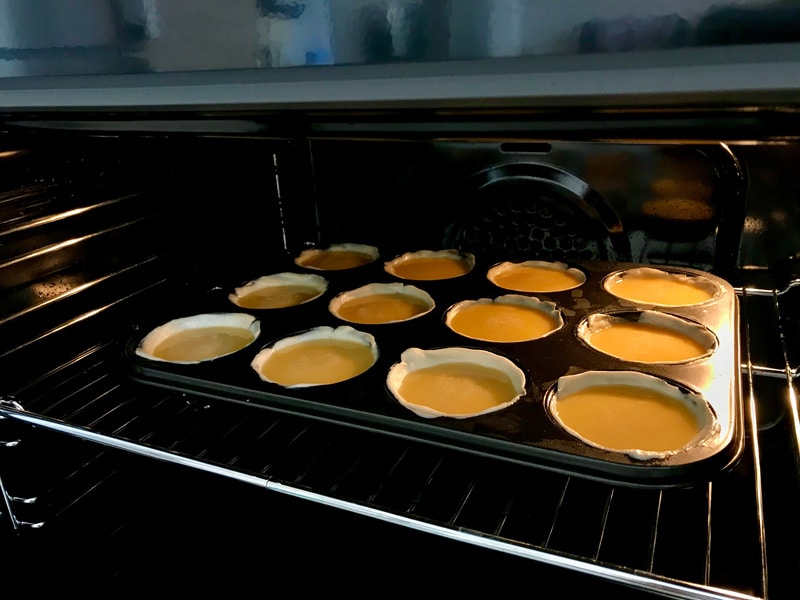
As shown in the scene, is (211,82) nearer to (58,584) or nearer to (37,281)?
(37,281)

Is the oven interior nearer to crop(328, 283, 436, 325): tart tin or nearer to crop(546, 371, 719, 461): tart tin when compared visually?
crop(546, 371, 719, 461): tart tin

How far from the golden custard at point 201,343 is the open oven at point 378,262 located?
0.21 feet

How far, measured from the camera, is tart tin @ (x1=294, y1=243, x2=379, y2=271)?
170 centimetres

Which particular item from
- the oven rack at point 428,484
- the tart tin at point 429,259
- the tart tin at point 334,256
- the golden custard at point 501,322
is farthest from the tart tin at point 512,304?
the tart tin at point 334,256

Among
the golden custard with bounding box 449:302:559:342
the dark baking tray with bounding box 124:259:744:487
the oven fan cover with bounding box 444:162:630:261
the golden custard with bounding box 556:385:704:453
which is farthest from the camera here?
the oven fan cover with bounding box 444:162:630:261

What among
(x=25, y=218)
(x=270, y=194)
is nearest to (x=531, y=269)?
(x=270, y=194)

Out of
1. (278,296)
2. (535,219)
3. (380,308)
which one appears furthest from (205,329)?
(535,219)

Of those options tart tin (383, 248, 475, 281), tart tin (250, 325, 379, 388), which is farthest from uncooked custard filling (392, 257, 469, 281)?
tart tin (250, 325, 379, 388)

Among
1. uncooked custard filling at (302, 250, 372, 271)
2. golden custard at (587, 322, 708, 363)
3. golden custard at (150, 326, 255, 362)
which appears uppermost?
uncooked custard filling at (302, 250, 372, 271)

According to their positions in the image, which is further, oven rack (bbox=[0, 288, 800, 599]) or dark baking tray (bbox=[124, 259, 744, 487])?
oven rack (bbox=[0, 288, 800, 599])

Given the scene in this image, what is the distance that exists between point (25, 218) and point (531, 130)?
0.95 meters

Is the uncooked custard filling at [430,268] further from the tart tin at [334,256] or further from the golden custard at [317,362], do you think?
the golden custard at [317,362]

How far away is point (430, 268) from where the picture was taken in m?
1.62

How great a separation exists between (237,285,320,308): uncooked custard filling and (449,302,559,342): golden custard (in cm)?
42
